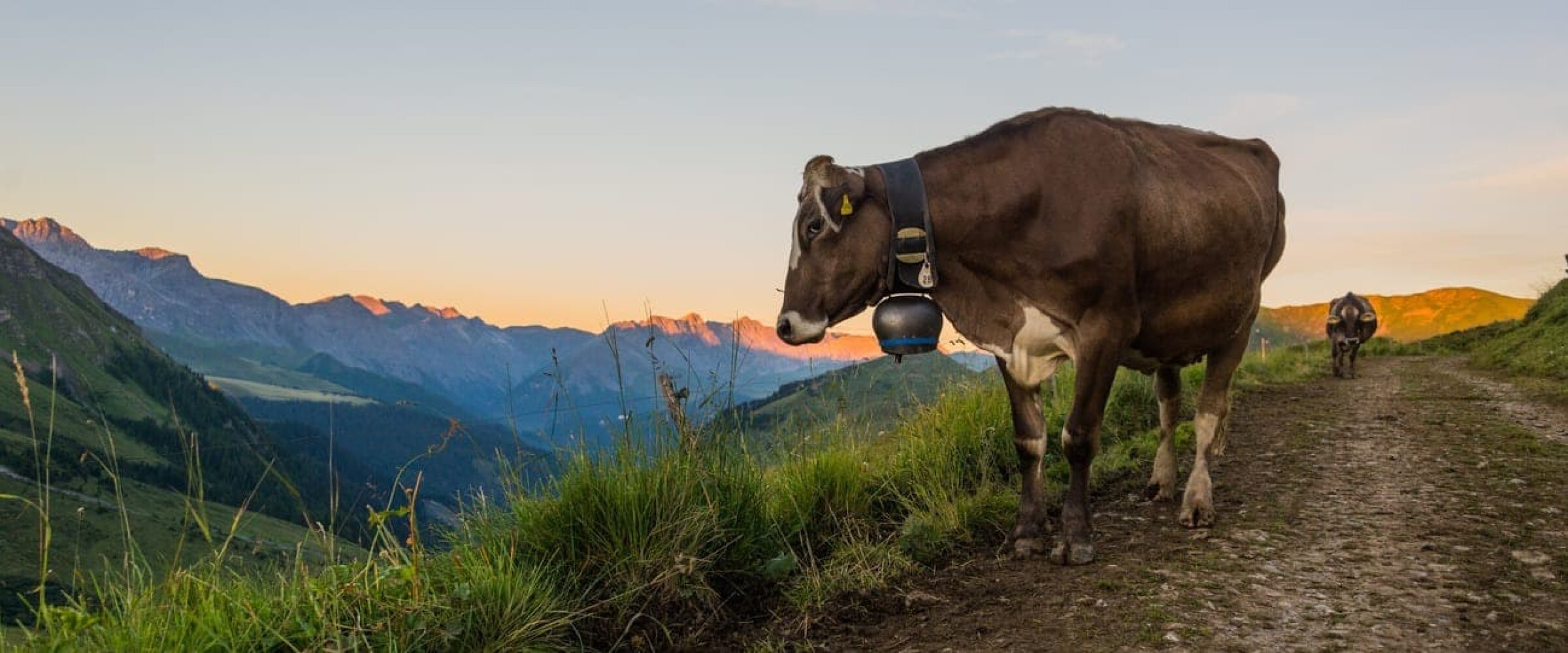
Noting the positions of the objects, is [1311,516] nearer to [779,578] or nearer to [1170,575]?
[1170,575]

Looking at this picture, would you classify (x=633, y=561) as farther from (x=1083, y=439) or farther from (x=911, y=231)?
(x=1083, y=439)

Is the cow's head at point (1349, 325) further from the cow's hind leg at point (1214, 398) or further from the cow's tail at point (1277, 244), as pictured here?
the cow's hind leg at point (1214, 398)

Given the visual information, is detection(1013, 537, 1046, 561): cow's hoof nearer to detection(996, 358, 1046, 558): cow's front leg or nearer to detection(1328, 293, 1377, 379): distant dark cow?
detection(996, 358, 1046, 558): cow's front leg

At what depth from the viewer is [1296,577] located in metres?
5.16

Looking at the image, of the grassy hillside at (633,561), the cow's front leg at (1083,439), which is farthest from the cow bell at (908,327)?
the grassy hillside at (633,561)

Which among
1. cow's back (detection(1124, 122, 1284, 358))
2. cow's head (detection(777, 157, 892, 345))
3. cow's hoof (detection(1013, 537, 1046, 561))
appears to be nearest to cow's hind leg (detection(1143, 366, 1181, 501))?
cow's back (detection(1124, 122, 1284, 358))

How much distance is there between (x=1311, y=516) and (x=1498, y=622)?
221 cm

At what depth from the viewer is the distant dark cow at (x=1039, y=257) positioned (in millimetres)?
5516

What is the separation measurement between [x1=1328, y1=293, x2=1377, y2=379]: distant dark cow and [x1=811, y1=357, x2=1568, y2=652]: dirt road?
15011 millimetres

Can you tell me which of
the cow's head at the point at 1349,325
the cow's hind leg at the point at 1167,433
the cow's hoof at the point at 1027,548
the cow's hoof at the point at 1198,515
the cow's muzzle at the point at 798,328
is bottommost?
the cow's hoof at the point at 1027,548

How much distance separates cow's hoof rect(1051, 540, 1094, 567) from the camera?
18.4 ft

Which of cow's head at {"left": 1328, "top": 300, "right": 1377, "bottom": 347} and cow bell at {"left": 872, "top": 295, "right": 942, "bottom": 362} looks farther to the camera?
cow's head at {"left": 1328, "top": 300, "right": 1377, "bottom": 347}

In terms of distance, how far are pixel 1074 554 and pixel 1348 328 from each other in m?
22.1

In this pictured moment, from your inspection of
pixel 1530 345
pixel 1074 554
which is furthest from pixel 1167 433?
pixel 1530 345
